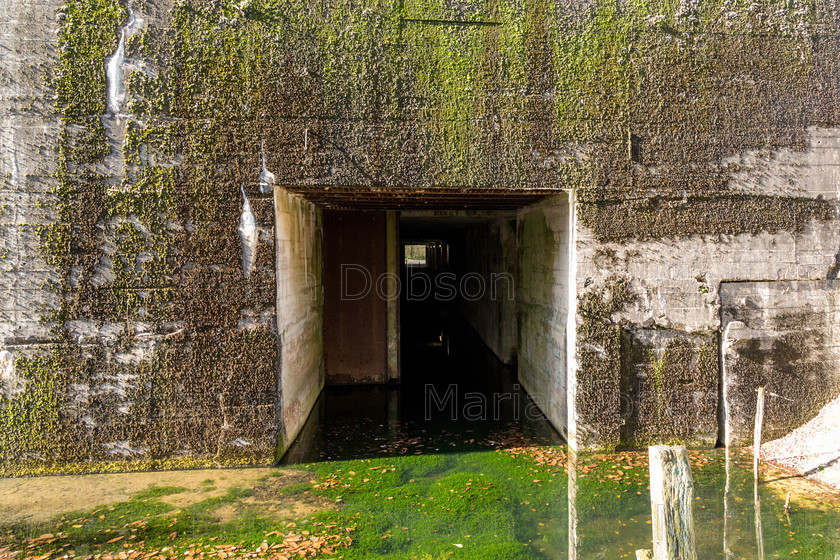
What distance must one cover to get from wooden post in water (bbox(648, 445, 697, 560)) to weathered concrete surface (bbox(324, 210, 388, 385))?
604 cm

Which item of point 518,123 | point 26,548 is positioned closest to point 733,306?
point 518,123

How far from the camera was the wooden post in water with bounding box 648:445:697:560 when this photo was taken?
3414 millimetres

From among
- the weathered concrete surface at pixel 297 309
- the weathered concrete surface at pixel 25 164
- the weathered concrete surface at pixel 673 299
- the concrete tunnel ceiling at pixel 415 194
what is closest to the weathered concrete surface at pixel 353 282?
the weathered concrete surface at pixel 297 309

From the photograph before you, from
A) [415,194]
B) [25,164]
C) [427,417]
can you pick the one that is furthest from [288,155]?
[427,417]

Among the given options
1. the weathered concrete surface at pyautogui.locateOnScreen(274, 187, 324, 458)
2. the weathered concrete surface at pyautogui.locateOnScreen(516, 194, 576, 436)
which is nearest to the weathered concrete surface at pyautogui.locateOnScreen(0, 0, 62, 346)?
the weathered concrete surface at pyautogui.locateOnScreen(274, 187, 324, 458)

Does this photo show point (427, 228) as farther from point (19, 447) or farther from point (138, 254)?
point (19, 447)

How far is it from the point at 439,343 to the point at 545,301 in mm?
6246

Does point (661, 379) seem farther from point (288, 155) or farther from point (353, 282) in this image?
point (353, 282)

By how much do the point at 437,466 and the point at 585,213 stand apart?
3145mm

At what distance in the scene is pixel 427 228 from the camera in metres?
13.1

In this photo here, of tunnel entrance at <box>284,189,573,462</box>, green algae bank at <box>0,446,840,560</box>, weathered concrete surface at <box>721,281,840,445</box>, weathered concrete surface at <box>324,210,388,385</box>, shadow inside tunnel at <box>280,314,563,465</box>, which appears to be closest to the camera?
green algae bank at <box>0,446,840,560</box>

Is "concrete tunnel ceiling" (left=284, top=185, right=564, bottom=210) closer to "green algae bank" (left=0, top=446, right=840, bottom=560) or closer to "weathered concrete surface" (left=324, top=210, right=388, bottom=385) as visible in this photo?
"weathered concrete surface" (left=324, top=210, right=388, bottom=385)

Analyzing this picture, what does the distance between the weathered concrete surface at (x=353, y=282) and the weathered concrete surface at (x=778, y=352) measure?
17.1 ft

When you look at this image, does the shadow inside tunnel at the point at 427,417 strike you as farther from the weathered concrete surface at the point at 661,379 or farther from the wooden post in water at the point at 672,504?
the wooden post in water at the point at 672,504
